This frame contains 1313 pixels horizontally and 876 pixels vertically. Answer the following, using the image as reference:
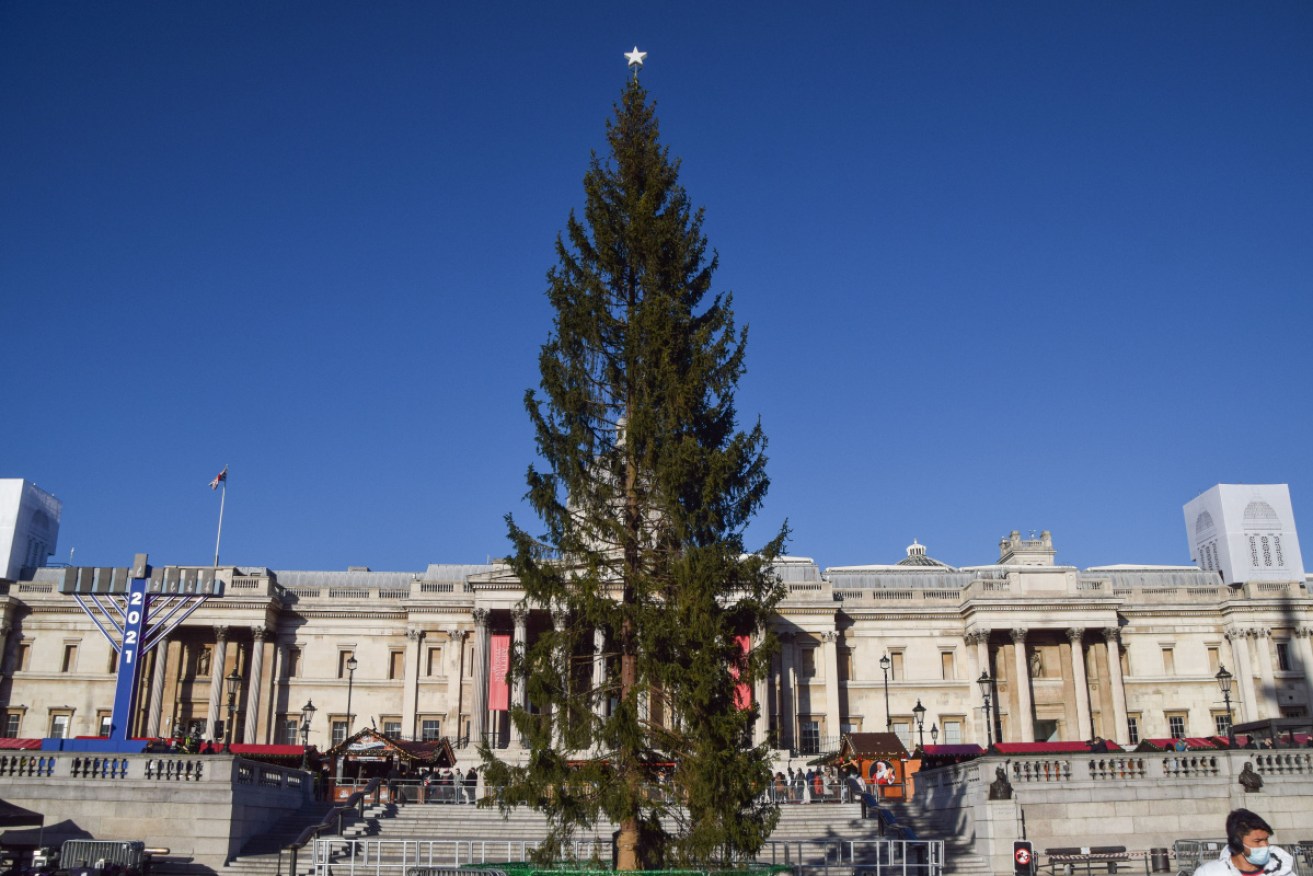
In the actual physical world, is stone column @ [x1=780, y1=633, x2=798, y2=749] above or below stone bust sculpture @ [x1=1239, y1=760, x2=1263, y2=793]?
above

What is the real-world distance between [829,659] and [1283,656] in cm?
2485

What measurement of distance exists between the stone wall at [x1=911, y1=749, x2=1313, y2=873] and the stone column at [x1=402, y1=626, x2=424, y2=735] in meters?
38.3

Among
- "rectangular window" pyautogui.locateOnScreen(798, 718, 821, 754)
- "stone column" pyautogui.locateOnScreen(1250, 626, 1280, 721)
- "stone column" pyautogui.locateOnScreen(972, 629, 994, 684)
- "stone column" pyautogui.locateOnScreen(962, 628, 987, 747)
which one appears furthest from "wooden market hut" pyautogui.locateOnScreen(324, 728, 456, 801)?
"stone column" pyautogui.locateOnScreen(1250, 626, 1280, 721)

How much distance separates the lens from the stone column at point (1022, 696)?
61.8m

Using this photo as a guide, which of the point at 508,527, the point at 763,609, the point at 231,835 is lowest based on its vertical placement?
the point at 231,835

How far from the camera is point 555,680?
22.0 metres

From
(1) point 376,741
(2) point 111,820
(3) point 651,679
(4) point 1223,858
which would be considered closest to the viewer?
(4) point 1223,858

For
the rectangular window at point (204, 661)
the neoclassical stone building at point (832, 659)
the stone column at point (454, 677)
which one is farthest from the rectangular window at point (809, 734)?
the rectangular window at point (204, 661)

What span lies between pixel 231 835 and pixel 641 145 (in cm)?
1949

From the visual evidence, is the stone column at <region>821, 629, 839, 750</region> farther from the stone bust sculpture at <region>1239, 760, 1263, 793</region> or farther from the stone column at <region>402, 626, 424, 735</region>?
the stone bust sculpture at <region>1239, 760, 1263, 793</region>

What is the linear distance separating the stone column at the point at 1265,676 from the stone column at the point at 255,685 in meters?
52.8

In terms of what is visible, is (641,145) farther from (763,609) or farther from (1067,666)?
(1067,666)

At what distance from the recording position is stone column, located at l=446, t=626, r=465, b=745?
206 feet

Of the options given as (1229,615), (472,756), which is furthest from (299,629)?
(1229,615)
